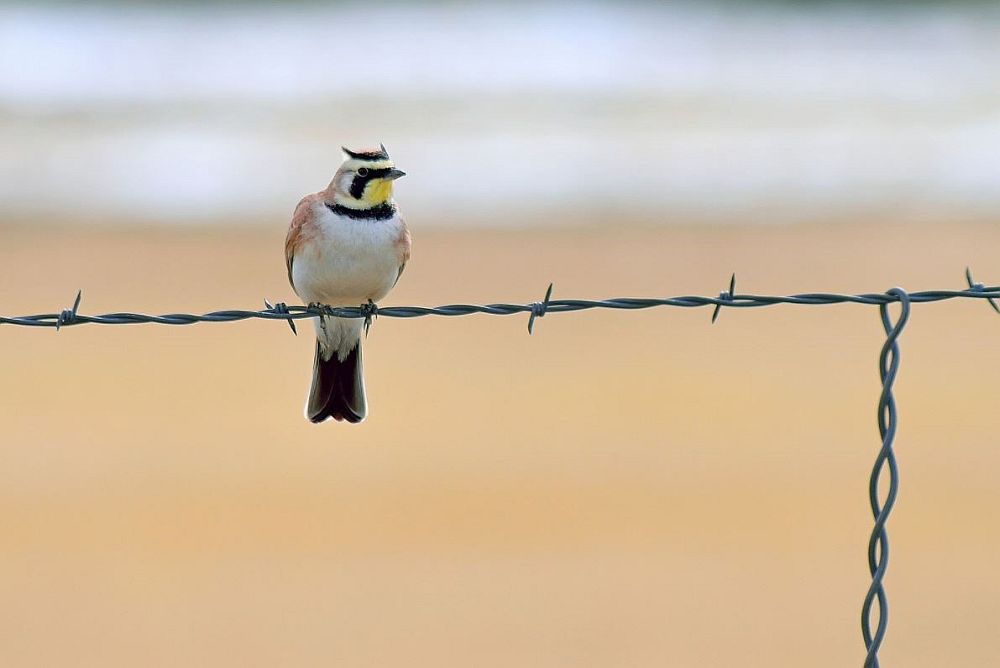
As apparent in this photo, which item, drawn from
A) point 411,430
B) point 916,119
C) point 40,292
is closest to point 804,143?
point 916,119

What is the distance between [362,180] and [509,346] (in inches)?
468

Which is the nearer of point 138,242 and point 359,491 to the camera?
point 359,491

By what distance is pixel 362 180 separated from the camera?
21.5 ft

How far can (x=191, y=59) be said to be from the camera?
2478cm

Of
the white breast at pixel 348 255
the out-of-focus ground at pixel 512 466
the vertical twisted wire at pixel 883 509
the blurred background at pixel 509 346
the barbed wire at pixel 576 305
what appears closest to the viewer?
the vertical twisted wire at pixel 883 509

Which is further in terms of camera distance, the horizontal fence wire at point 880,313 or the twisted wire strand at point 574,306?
the twisted wire strand at point 574,306

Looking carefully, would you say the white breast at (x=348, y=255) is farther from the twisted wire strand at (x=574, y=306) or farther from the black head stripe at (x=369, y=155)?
the twisted wire strand at (x=574, y=306)

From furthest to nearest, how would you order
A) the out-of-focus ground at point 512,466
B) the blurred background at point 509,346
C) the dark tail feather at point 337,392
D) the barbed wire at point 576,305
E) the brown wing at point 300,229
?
the blurred background at point 509,346 → the out-of-focus ground at point 512,466 → the dark tail feather at point 337,392 → the brown wing at point 300,229 → the barbed wire at point 576,305

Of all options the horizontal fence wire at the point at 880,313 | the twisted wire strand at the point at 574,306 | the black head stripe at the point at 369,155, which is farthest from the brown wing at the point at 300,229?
the twisted wire strand at the point at 574,306

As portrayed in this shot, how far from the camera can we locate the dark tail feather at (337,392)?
6.77m

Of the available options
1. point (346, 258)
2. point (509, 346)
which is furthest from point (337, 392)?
point (509, 346)

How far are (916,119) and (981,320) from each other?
5.16 meters

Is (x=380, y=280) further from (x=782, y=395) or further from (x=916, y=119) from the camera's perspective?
(x=916, y=119)

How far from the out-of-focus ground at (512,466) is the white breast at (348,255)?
22.0 ft
